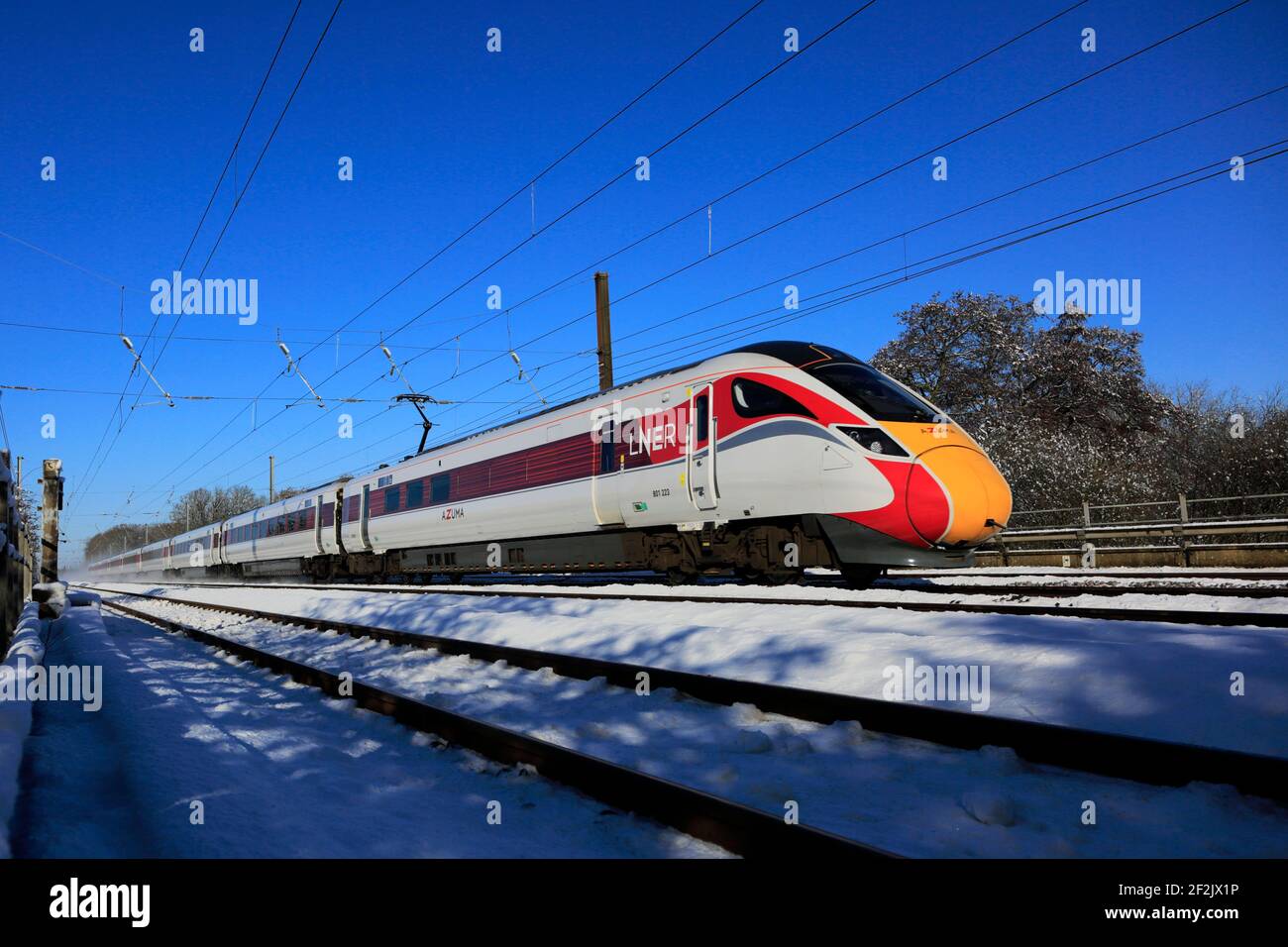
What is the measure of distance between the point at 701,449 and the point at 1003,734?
7549 millimetres

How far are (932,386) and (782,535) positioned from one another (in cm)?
2597

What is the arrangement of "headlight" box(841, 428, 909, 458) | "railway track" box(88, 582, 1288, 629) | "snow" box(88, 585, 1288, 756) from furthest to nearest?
"headlight" box(841, 428, 909, 458) → "railway track" box(88, 582, 1288, 629) → "snow" box(88, 585, 1288, 756)

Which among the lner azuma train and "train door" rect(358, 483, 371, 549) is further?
"train door" rect(358, 483, 371, 549)

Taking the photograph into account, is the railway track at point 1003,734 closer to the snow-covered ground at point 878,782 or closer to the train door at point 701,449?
the snow-covered ground at point 878,782

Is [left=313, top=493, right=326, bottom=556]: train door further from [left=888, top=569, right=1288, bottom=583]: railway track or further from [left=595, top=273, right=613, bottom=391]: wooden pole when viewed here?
[left=888, top=569, right=1288, bottom=583]: railway track

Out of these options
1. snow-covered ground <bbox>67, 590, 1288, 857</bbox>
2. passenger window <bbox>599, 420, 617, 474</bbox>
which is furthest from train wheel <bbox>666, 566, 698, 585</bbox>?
snow-covered ground <bbox>67, 590, 1288, 857</bbox>

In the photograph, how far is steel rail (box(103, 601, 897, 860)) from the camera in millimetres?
2707

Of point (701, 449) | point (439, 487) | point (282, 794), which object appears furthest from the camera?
point (439, 487)

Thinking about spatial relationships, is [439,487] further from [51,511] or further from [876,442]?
[876,442]

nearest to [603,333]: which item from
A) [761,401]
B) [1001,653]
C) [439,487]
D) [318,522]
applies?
[439,487]

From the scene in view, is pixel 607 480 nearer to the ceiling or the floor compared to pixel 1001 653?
nearer to the ceiling

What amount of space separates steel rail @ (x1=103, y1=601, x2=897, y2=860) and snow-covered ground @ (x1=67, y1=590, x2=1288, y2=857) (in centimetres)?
41

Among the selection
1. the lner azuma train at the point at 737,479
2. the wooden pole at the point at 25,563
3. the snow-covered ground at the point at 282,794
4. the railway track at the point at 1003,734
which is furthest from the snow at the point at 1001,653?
the wooden pole at the point at 25,563

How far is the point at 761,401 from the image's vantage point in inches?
420
